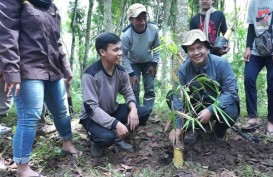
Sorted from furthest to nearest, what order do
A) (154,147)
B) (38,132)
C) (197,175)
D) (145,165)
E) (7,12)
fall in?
1. (38,132)
2. (154,147)
3. (145,165)
4. (197,175)
5. (7,12)

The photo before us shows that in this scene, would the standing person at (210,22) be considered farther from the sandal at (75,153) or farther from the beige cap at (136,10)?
the sandal at (75,153)

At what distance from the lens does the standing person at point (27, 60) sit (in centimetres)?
281

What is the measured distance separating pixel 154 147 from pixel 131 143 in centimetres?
33

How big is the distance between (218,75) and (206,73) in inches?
5.6

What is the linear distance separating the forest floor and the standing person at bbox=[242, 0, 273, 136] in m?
0.24

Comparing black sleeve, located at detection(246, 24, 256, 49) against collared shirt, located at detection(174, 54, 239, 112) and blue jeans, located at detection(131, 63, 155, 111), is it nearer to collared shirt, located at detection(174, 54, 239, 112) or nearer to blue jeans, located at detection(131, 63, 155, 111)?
collared shirt, located at detection(174, 54, 239, 112)

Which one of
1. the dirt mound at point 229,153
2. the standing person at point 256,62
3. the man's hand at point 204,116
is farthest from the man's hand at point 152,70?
the man's hand at point 204,116

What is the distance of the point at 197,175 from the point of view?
3146mm

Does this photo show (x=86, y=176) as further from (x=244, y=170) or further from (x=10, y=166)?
(x=244, y=170)

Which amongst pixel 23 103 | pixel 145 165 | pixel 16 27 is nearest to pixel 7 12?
pixel 16 27

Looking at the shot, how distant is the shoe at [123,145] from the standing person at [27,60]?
3.67ft

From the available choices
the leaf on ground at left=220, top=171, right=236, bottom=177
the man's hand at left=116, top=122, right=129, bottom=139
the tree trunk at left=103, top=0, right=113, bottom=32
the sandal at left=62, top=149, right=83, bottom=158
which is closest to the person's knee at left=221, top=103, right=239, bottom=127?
the leaf on ground at left=220, top=171, right=236, bottom=177

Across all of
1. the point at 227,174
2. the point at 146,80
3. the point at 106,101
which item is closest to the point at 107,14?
the point at 146,80

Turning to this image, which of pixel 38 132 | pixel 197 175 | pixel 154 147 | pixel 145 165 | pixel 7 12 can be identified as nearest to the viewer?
pixel 7 12
